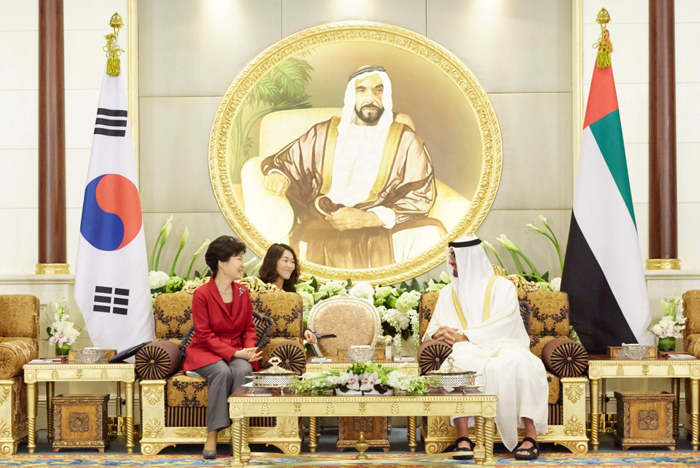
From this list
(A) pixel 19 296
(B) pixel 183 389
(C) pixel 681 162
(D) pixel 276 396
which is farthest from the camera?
Answer: (C) pixel 681 162

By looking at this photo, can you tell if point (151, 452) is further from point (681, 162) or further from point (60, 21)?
point (681, 162)

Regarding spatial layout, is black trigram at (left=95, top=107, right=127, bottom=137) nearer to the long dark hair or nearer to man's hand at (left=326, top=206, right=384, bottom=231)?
the long dark hair

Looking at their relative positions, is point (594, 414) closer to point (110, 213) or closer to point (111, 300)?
point (111, 300)

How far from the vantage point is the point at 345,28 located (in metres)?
6.90

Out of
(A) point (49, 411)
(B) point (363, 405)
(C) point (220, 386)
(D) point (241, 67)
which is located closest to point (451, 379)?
(B) point (363, 405)

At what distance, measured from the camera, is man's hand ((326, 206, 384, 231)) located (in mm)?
6816

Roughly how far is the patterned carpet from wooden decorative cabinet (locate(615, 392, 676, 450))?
0.16m

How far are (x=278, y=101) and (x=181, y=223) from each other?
1.48 metres

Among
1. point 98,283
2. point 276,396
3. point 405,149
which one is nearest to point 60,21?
point 98,283

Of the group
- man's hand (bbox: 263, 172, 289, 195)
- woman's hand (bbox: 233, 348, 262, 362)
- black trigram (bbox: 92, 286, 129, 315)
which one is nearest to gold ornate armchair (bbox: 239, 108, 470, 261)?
man's hand (bbox: 263, 172, 289, 195)

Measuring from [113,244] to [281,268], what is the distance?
139cm

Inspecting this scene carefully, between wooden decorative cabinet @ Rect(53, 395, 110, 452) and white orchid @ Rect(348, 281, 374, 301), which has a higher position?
white orchid @ Rect(348, 281, 374, 301)

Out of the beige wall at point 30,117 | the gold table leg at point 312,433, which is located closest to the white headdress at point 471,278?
the gold table leg at point 312,433

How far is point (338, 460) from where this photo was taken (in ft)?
15.6
